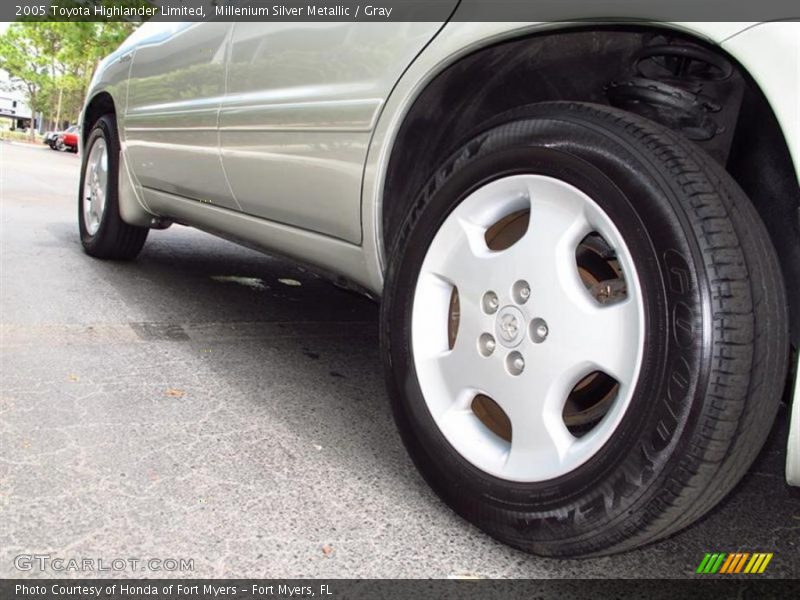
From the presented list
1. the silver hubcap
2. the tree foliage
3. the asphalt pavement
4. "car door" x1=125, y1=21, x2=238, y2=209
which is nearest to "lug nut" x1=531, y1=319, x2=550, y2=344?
the asphalt pavement

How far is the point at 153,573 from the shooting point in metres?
1.55

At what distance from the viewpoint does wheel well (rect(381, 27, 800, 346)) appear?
1.68 metres

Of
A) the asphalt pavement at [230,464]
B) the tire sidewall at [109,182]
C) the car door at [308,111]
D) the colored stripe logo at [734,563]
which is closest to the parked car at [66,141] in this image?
the tire sidewall at [109,182]

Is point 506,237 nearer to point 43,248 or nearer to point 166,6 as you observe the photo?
point 166,6

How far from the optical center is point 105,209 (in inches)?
174

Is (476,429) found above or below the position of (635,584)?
above

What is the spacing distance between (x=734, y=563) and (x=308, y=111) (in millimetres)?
1715

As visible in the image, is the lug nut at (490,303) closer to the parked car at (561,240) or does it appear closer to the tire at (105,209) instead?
the parked car at (561,240)

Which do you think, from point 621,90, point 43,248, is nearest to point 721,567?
point 621,90

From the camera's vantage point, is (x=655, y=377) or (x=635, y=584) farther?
(x=635, y=584)

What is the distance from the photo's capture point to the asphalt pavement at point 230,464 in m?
1.65

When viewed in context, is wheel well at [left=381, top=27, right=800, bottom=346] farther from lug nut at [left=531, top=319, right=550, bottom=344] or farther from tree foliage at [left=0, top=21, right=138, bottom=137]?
tree foliage at [left=0, top=21, right=138, bottom=137]

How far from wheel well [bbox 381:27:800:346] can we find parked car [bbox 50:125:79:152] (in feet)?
108

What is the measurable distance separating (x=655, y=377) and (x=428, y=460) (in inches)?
25.0
